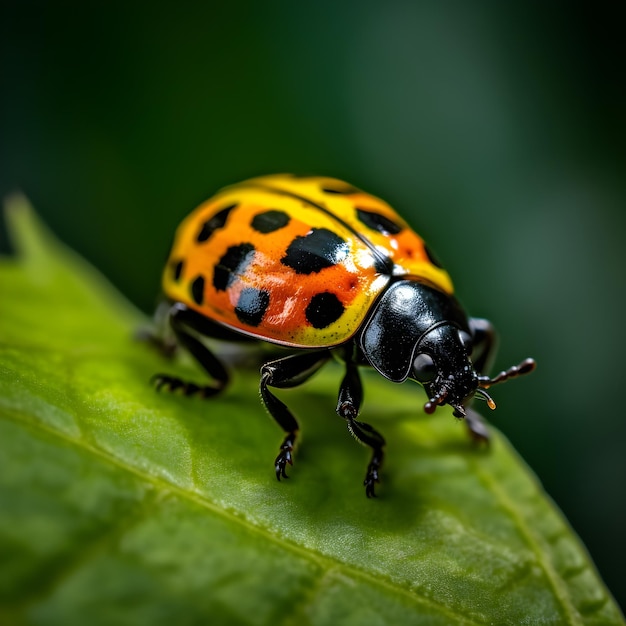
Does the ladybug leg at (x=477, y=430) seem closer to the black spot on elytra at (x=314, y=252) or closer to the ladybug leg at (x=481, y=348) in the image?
the ladybug leg at (x=481, y=348)

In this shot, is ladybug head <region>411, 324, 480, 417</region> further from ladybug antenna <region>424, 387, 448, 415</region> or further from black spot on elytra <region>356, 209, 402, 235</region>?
black spot on elytra <region>356, 209, 402, 235</region>

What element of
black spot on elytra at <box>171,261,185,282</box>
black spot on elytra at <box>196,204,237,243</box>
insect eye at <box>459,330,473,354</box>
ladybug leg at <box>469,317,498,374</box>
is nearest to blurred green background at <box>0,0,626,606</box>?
ladybug leg at <box>469,317,498,374</box>

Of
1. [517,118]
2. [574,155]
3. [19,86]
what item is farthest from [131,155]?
[574,155]

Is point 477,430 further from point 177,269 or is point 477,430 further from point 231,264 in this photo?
point 177,269

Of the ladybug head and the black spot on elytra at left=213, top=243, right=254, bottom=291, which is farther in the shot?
the black spot on elytra at left=213, top=243, right=254, bottom=291

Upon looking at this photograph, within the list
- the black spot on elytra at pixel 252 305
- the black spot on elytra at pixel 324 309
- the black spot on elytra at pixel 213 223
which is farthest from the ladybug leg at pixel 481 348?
the black spot on elytra at pixel 213 223
